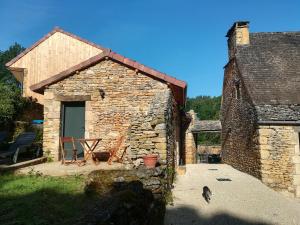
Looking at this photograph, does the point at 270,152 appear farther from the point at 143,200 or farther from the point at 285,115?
the point at 143,200

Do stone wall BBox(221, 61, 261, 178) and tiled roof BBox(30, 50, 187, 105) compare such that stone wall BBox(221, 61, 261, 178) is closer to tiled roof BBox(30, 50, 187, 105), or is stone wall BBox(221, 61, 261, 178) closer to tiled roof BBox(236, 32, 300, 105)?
tiled roof BBox(236, 32, 300, 105)

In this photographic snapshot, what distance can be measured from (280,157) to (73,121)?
790 cm

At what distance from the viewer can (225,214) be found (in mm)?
6719

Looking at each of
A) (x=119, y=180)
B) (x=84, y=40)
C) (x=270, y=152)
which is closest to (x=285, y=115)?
(x=270, y=152)

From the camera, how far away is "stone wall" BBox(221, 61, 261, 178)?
11970 mm

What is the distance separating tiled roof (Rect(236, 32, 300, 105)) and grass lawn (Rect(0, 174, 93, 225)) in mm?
8865

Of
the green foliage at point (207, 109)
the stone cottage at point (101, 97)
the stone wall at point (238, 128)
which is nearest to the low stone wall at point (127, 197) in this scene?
the stone cottage at point (101, 97)

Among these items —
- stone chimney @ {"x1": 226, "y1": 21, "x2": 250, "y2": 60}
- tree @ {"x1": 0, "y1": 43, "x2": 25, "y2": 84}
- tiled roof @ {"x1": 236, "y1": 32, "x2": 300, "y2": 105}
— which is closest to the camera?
tiled roof @ {"x1": 236, "y1": 32, "x2": 300, "y2": 105}

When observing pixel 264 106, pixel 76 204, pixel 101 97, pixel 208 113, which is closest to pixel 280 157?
pixel 264 106

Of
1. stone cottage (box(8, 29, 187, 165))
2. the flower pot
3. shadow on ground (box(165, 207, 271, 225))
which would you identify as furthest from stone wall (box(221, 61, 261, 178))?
the flower pot

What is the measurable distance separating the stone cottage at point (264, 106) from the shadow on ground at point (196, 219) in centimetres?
497

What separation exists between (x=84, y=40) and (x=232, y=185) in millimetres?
11425

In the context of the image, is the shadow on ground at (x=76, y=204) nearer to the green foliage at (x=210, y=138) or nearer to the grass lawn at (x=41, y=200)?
the grass lawn at (x=41, y=200)

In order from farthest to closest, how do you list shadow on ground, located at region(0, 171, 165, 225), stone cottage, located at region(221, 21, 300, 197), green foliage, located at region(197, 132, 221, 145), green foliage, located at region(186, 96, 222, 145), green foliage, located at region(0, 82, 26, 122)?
green foliage, located at region(186, 96, 222, 145), green foliage, located at region(197, 132, 221, 145), green foliage, located at region(0, 82, 26, 122), stone cottage, located at region(221, 21, 300, 197), shadow on ground, located at region(0, 171, 165, 225)
